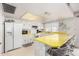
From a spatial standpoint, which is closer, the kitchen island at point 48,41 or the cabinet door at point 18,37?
the kitchen island at point 48,41

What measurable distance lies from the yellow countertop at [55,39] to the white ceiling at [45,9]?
12.1 inches

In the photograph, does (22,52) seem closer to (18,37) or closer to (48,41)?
(18,37)

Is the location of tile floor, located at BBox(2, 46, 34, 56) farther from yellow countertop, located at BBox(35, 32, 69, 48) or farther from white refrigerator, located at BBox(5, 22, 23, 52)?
yellow countertop, located at BBox(35, 32, 69, 48)

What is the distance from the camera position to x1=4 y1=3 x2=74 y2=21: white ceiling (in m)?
1.91

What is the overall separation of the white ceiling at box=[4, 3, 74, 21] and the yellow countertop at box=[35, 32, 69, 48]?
31cm

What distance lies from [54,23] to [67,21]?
0.23m

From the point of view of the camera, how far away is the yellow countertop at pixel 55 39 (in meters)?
1.88

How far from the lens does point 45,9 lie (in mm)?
1936

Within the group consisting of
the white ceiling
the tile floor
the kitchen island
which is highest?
the white ceiling

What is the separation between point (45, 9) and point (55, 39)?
22.3 inches

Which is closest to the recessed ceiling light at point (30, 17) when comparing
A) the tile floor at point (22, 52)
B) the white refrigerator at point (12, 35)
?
the white refrigerator at point (12, 35)

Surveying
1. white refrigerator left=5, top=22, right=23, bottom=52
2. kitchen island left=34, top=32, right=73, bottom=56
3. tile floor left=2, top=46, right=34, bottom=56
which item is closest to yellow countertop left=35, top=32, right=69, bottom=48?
kitchen island left=34, top=32, right=73, bottom=56

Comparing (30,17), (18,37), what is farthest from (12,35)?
(30,17)

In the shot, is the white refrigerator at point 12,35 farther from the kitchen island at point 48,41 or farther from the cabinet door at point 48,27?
the cabinet door at point 48,27
